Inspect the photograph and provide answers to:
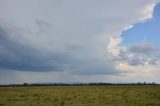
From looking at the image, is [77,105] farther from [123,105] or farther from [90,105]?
[123,105]

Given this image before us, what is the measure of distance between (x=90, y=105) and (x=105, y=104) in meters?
2.20

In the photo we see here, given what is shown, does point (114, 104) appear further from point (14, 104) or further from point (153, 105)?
point (14, 104)

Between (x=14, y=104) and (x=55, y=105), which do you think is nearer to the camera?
(x=55, y=105)

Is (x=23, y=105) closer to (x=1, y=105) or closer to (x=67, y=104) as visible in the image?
(x=1, y=105)

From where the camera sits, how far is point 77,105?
41.8 meters

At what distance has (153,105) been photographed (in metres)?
42.0

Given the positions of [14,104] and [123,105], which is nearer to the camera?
[123,105]

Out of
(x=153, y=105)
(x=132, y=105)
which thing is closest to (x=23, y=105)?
(x=132, y=105)

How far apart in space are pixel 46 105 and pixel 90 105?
18.5ft

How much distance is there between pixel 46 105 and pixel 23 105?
335cm

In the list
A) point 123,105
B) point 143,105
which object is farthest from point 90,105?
point 143,105

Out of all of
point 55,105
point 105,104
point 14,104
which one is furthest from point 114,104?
point 14,104

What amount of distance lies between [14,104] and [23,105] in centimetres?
206

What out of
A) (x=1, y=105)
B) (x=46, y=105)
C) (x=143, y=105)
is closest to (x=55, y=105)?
(x=46, y=105)
